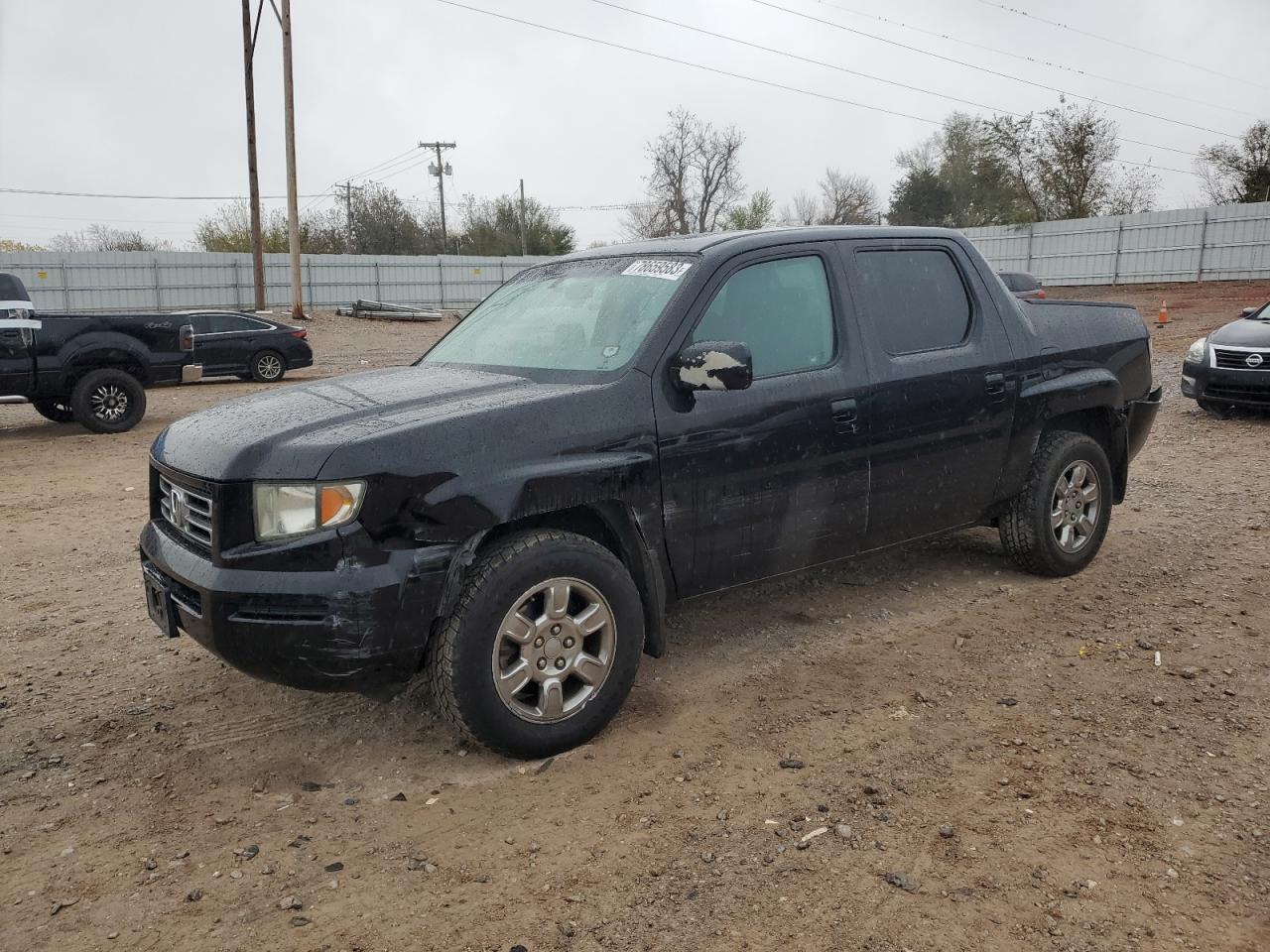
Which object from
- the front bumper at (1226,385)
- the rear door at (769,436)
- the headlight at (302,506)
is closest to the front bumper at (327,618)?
the headlight at (302,506)

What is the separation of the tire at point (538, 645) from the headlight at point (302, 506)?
0.46m

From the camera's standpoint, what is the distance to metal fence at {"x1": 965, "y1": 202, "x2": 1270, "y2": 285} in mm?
30812

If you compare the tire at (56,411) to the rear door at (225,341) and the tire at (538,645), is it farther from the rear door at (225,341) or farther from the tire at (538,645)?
the tire at (538,645)

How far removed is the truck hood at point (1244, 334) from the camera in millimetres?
10156

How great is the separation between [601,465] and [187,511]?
1.41 m

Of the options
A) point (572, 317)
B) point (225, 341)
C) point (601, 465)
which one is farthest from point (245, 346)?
point (601, 465)

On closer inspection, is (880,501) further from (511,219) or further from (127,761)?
(511,219)

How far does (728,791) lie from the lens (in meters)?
3.12

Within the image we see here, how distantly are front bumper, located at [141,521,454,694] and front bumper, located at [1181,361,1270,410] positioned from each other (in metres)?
9.83

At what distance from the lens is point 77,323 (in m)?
10.9

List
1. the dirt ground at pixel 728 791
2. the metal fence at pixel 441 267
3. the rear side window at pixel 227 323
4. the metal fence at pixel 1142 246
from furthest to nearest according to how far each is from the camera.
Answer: the metal fence at pixel 441 267
the metal fence at pixel 1142 246
the rear side window at pixel 227 323
the dirt ground at pixel 728 791

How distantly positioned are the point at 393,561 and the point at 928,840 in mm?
1774

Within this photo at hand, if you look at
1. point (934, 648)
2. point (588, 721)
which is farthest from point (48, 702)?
point (934, 648)

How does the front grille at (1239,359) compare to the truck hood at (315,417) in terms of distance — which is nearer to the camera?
the truck hood at (315,417)
